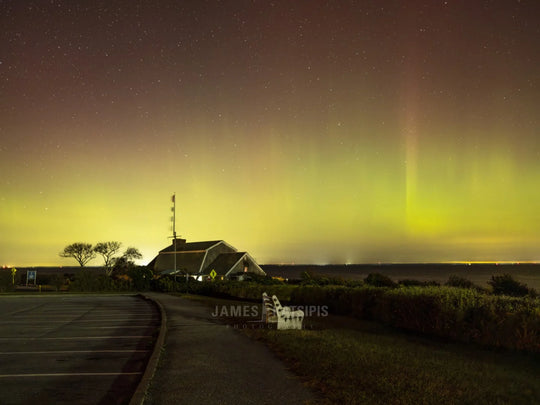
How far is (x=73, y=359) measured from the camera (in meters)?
10.7

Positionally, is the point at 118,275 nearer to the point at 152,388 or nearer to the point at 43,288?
the point at 43,288

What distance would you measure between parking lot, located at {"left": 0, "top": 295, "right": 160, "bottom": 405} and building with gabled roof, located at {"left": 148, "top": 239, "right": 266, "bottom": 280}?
144 ft

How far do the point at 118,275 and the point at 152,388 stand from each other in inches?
1969

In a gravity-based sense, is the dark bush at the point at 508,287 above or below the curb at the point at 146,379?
above

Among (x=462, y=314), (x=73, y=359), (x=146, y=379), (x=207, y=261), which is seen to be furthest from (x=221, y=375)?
(x=207, y=261)

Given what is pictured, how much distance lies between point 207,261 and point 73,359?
58689mm

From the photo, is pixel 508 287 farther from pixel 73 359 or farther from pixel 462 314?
pixel 73 359

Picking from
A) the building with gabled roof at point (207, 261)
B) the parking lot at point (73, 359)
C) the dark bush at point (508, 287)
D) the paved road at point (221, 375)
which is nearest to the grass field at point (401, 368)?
the paved road at point (221, 375)

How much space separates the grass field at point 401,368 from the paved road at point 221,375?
1.36 ft

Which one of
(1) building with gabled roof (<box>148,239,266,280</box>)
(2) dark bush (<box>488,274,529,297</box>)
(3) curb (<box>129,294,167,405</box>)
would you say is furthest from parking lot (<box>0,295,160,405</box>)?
(1) building with gabled roof (<box>148,239,266,280</box>)

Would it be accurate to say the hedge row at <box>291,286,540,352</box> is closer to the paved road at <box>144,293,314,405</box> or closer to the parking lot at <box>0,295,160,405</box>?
the paved road at <box>144,293,314,405</box>

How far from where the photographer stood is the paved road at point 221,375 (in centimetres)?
706

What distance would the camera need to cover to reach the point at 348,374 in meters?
8.28

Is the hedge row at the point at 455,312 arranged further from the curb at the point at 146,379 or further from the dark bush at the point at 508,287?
the dark bush at the point at 508,287
